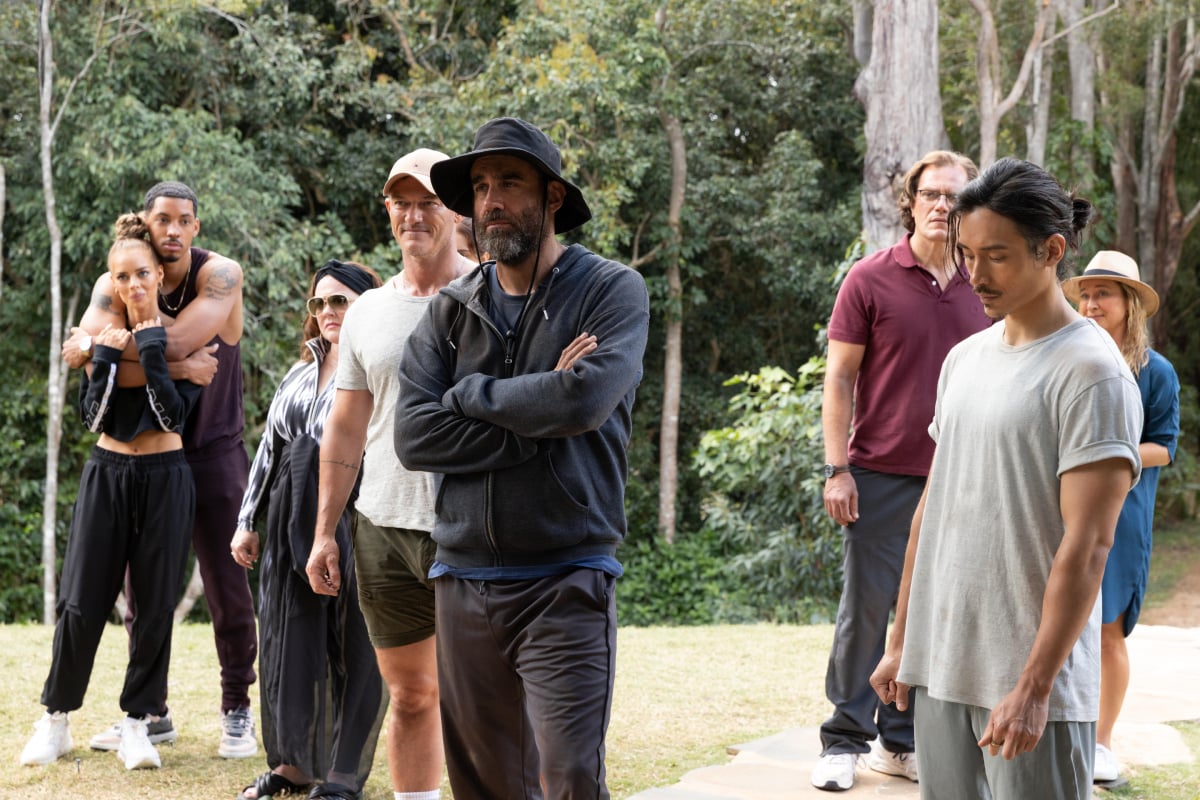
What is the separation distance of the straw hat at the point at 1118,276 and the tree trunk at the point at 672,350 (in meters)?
12.7

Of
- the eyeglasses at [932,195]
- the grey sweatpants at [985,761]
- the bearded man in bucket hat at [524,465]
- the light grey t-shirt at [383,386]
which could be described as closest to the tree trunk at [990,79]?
the eyeglasses at [932,195]

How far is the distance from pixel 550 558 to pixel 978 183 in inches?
47.8

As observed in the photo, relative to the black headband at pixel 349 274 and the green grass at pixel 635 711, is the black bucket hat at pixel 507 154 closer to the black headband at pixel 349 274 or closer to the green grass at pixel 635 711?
the black headband at pixel 349 274

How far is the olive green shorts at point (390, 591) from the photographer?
138 inches

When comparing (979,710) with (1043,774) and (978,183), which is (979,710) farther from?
(978,183)

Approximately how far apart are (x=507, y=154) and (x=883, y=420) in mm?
1763

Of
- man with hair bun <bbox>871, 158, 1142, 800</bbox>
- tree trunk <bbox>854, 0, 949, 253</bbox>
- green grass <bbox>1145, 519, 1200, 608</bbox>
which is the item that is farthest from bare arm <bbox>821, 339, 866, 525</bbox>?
green grass <bbox>1145, 519, 1200, 608</bbox>

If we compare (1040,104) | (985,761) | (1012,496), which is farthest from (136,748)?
(1040,104)

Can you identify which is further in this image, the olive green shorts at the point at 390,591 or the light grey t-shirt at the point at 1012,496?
the olive green shorts at the point at 390,591

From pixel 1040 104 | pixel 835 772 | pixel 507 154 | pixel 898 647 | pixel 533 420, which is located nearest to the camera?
pixel 898 647

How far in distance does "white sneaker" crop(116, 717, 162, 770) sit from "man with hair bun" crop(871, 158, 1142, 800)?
3038mm

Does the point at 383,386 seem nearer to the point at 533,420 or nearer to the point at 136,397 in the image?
the point at 533,420

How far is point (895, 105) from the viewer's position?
10031mm

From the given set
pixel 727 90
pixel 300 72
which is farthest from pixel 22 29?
pixel 727 90
